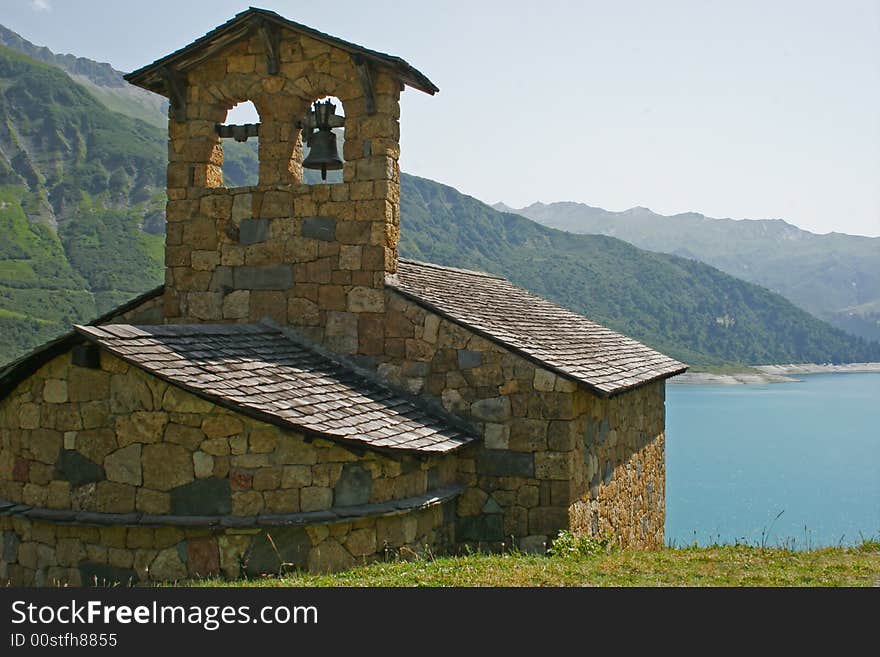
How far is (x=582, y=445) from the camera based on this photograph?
26.0 ft

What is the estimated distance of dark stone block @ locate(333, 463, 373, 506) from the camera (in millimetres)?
6516

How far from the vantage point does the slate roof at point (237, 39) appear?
8016mm

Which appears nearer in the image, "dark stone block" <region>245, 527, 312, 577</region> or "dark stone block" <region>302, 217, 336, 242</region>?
"dark stone block" <region>245, 527, 312, 577</region>

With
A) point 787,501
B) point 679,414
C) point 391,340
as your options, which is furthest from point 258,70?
point 679,414

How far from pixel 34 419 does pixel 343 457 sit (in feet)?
8.66

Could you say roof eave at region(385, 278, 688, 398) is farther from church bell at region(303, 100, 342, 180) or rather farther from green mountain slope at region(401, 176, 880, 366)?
green mountain slope at region(401, 176, 880, 366)

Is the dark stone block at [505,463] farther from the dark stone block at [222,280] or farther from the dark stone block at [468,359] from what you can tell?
the dark stone block at [222,280]

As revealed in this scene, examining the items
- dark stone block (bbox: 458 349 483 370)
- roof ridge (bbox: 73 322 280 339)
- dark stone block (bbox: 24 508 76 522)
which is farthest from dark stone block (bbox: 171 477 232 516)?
dark stone block (bbox: 458 349 483 370)

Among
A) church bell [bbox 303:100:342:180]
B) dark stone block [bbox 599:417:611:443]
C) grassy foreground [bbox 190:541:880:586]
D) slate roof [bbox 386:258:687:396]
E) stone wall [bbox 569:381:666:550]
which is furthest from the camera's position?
dark stone block [bbox 599:417:611:443]

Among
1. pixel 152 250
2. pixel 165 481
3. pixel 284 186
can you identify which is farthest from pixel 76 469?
pixel 152 250

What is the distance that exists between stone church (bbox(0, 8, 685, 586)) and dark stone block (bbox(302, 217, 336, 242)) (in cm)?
2

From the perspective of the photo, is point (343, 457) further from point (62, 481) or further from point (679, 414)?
point (679, 414)

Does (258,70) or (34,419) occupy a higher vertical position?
(258,70)

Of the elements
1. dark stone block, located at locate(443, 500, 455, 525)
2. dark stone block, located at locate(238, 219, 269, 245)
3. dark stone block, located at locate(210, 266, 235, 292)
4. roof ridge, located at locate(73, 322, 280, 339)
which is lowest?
dark stone block, located at locate(443, 500, 455, 525)
